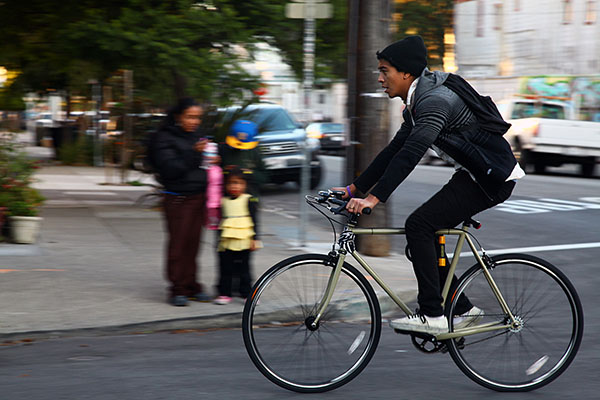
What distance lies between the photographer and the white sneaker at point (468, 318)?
4707 mm

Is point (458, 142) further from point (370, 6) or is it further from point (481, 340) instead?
point (370, 6)

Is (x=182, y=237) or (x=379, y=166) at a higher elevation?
(x=379, y=166)

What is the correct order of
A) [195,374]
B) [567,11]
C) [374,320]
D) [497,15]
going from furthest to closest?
[497,15]
[567,11]
[195,374]
[374,320]

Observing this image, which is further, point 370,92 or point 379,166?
point 370,92

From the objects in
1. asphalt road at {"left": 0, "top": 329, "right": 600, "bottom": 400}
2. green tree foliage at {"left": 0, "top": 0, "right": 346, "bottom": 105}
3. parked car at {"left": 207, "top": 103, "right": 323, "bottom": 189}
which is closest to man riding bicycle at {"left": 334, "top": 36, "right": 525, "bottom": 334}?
asphalt road at {"left": 0, "top": 329, "right": 600, "bottom": 400}

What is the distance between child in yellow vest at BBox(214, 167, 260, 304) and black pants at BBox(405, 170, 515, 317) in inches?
98.6

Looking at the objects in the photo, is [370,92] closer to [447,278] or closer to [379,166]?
[379,166]

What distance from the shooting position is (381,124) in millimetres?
9383

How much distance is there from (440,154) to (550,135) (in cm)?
2009

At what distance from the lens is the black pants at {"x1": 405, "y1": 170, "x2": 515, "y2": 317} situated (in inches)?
179

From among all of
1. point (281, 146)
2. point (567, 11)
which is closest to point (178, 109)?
point (281, 146)

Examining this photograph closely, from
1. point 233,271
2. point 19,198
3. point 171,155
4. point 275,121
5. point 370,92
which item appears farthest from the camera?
point 275,121

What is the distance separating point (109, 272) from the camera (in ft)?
26.7

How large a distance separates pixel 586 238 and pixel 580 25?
32917 mm
